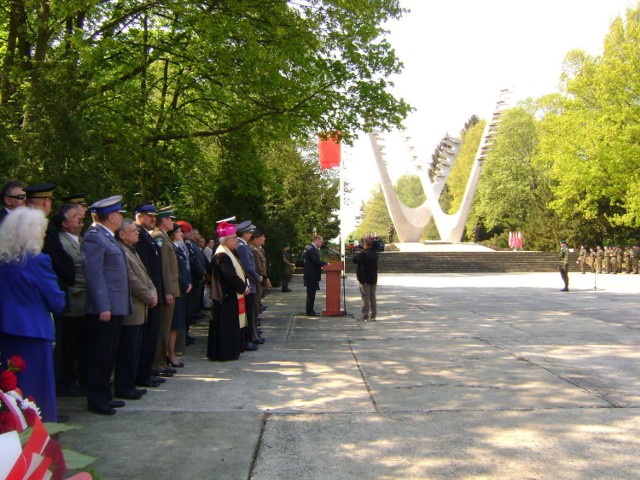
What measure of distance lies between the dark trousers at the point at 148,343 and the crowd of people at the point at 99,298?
0.04ft

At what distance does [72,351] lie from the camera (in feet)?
22.9

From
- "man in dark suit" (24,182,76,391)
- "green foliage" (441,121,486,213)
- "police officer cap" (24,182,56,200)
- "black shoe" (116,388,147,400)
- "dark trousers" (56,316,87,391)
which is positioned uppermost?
"green foliage" (441,121,486,213)

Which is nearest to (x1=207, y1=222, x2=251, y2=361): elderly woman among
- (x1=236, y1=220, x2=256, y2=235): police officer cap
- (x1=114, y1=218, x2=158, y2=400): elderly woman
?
(x1=236, y1=220, x2=256, y2=235): police officer cap

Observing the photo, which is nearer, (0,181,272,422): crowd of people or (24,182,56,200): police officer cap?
(0,181,272,422): crowd of people

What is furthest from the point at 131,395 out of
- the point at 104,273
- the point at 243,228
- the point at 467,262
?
the point at 467,262

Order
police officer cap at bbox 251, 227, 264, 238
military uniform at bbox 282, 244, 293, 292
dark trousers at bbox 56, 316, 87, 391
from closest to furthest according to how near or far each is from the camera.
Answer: dark trousers at bbox 56, 316, 87, 391 < police officer cap at bbox 251, 227, 264, 238 < military uniform at bbox 282, 244, 293, 292

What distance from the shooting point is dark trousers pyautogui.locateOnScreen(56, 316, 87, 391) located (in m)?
6.75

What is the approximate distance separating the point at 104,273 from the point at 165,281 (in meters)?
1.64

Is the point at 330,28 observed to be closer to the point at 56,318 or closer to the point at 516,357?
the point at 516,357

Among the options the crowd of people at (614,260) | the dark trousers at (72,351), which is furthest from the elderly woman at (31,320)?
the crowd of people at (614,260)

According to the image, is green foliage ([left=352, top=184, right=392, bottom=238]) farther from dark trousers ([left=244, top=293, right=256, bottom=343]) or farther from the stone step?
dark trousers ([left=244, top=293, right=256, bottom=343])

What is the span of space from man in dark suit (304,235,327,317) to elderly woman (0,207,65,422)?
31.8 feet

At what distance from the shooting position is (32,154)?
8.97 metres

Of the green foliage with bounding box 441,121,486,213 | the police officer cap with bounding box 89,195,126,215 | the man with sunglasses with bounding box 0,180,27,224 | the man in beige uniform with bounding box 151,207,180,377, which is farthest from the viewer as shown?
the green foliage with bounding box 441,121,486,213
